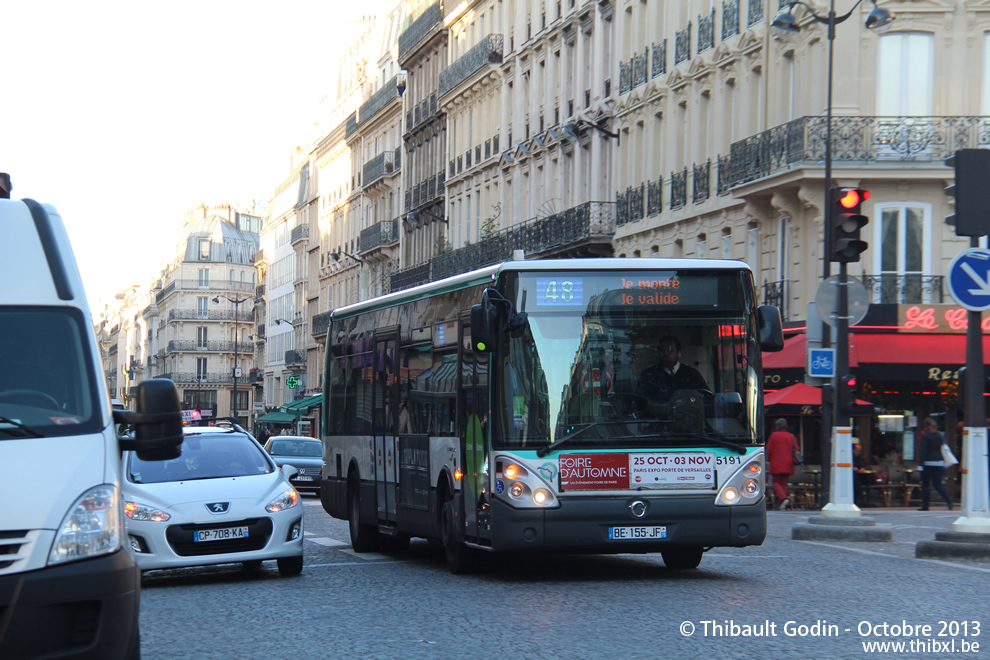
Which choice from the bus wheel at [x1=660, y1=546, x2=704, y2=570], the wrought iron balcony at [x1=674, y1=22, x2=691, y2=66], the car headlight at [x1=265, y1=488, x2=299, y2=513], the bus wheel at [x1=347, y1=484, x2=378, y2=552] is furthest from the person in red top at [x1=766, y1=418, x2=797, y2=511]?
the car headlight at [x1=265, y1=488, x2=299, y2=513]

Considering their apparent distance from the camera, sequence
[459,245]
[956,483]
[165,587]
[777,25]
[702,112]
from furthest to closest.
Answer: [459,245], [702,112], [956,483], [777,25], [165,587]

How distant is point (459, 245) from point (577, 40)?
52.5ft

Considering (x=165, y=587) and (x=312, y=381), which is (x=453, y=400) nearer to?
(x=165, y=587)

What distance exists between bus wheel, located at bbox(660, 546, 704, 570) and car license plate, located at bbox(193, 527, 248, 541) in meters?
3.99

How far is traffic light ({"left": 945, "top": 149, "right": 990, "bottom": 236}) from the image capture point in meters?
18.0

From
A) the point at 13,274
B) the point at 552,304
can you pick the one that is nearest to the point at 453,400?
the point at 552,304

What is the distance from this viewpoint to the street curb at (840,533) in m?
21.5

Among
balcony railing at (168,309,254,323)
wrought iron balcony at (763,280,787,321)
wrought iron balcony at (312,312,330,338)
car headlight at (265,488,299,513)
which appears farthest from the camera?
balcony railing at (168,309,254,323)

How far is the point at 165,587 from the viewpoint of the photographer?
51.3ft

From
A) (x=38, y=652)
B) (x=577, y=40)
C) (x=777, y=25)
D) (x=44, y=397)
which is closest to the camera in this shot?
(x=38, y=652)

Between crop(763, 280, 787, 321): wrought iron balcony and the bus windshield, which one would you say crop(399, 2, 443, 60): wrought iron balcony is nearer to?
crop(763, 280, 787, 321): wrought iron balcony

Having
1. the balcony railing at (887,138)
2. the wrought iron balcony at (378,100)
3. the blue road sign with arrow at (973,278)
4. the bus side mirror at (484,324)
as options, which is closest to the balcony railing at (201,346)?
the wrought iron balcony at (378,100)

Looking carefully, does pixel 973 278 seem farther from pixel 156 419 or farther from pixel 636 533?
pixel 156 419

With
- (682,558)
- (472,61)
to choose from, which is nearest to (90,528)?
(682,558)
